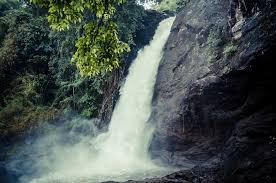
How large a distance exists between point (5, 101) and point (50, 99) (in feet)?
9.14

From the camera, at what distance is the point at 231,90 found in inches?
472

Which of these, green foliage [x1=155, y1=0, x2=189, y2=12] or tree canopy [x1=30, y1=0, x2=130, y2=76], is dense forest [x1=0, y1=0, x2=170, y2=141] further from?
tree canopy [x1=30, y1=0, x2=130, y2=76]

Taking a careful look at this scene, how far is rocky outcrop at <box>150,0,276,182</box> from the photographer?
859 cm

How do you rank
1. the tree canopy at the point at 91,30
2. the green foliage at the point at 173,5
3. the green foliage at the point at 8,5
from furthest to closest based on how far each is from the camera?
the green foliage at the point at 8,5 → the green foliage at the point at 173,5 → the tree canopy at the point at 91,30

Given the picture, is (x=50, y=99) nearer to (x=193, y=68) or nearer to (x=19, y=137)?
(x=19, y=137)

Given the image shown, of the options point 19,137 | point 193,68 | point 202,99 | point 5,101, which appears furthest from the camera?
point 5,101

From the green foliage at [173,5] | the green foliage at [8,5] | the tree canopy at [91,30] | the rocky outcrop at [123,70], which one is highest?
the green foliage at [8,5]

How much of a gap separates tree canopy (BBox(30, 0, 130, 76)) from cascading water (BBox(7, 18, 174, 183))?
8281mm

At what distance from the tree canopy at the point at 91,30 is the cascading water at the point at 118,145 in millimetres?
8281

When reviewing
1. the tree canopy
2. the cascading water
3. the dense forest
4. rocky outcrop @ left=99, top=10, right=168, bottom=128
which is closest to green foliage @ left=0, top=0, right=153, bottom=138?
the dense forest

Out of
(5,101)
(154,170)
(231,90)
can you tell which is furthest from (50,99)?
(231,90)

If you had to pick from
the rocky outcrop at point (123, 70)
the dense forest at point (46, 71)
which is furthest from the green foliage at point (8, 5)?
the rocky outcrop at point (123, 70)

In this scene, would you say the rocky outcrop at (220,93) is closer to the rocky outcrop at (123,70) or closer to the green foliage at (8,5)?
the rocky outcrop at (123,70)

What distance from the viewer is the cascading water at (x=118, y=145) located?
14883mm
